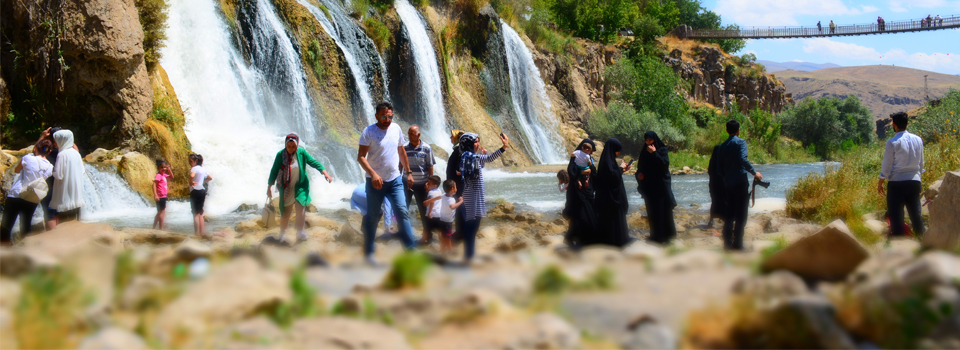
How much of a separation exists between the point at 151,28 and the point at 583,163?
13289mm

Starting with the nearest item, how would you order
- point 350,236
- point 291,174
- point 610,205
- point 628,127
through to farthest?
point 610,205
point 291,174
point 350,236
point 628,127

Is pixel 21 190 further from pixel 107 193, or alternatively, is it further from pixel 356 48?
pixel 356 48

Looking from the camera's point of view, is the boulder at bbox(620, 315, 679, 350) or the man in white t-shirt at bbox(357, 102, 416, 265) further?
the man in white t-shirt at bbox(357, 102, 416, 265)

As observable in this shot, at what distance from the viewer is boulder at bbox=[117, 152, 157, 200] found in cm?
1198

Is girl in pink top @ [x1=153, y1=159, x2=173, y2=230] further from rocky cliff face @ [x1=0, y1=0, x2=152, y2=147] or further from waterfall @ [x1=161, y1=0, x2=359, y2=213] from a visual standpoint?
rocky cliff face @ [x1=0, y1=0, x2=152, y2=147]

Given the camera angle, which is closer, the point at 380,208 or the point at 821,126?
the point at 380,208

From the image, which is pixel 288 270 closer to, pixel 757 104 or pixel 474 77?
pixel 474 77

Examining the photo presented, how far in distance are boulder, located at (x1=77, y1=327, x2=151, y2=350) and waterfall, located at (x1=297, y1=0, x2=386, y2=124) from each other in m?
19.7

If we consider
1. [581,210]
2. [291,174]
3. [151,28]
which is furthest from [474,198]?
[151,28]

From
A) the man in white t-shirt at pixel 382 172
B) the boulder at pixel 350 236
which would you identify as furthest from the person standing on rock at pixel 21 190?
the man in white t-shirt at pixel 382 172

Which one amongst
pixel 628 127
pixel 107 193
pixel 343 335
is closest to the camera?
pixel 343 335

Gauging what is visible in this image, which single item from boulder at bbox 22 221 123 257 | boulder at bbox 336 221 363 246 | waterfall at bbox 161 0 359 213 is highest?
waterfall at bbox 161 0 359 213

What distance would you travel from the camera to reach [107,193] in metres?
11.5

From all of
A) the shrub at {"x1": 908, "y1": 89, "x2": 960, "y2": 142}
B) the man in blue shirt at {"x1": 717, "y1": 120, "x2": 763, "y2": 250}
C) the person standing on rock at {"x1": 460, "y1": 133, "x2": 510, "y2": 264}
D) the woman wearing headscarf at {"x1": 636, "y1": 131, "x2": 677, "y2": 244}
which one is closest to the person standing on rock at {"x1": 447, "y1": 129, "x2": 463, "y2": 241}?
the person standing on rock at {"x1": 460, "y1": 133, "x2": 510, "y2": 264}
